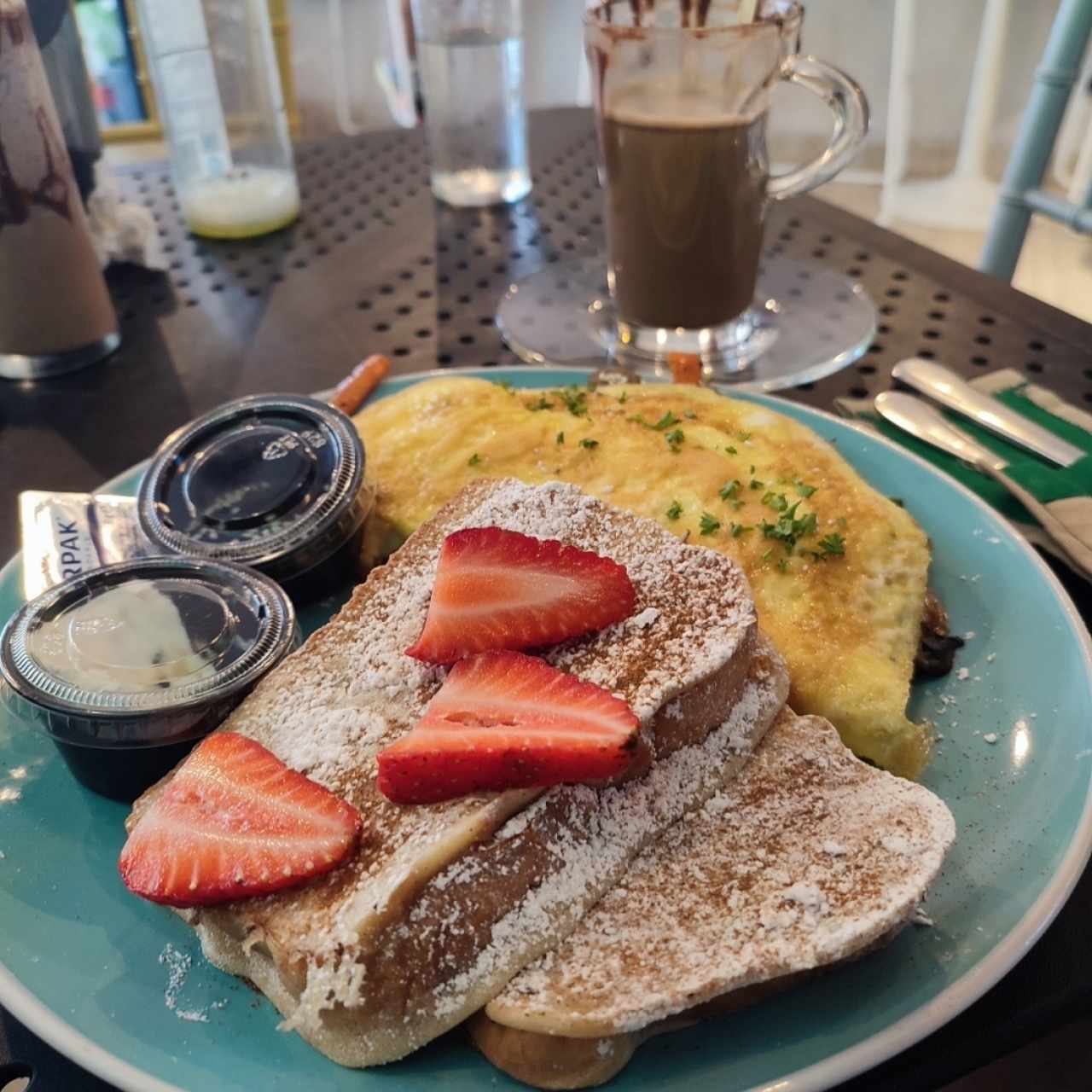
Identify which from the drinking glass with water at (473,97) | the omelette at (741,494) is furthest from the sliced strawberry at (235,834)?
the drinking glass with water at (473,97)

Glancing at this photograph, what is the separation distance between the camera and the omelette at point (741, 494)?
1.37m

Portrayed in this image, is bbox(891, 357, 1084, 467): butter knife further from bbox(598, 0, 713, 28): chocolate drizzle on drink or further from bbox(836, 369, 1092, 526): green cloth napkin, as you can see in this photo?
bbox(598, 0, 713, 28): chocolate drizzle on drink

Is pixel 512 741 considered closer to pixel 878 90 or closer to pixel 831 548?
pixel 831 548

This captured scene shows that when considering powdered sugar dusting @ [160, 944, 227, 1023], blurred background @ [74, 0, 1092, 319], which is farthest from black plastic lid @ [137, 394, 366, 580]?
blurred background @ [74, 0, 1092, 319]

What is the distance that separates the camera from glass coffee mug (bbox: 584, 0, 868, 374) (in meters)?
2.02

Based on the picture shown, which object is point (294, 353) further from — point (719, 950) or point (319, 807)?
point (719, 950)

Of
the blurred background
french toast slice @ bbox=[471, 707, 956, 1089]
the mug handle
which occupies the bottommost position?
the blurred background

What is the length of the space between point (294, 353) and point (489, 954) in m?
1.74

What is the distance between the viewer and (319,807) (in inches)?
43.8

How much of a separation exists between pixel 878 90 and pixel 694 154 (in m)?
3.75

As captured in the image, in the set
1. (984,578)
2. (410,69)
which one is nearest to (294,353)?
(984,578)

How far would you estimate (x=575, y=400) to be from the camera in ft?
6.07

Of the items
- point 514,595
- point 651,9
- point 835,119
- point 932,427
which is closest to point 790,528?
point 514,595

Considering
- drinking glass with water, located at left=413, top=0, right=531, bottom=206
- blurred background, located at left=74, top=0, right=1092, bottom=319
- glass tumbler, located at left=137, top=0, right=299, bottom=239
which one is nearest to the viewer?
glass tumbler, located at left=137, top=0, right=299, bottom=239
